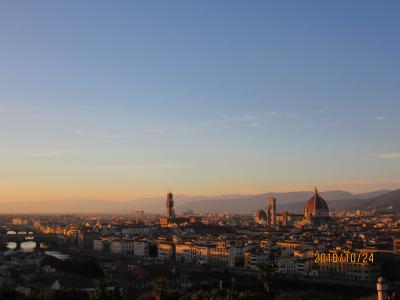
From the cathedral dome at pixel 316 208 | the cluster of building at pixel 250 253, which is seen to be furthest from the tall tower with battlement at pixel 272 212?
the cluster of building at pixel 250 253

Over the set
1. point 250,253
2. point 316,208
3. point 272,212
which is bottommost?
point 250,253

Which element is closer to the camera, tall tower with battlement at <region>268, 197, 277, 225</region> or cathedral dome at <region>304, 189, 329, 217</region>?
cathedral dome at <region>304, 189, 329, 217</region>

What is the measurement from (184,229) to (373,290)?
253 ft

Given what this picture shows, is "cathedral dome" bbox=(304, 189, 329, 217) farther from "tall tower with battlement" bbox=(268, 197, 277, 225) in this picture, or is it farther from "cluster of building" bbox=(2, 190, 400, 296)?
"cluster of building" bbox=(2, 190, 400, 296)

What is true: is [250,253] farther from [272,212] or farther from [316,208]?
[272,212]

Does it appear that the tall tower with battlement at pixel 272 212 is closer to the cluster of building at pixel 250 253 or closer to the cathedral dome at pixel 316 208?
the cathedral dome at pixel 316 208

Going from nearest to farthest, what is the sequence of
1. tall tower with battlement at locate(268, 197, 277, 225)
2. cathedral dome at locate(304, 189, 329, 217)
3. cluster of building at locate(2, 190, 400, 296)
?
1. cluster of building at locate(2, 190, 400, 296)
2. cathedral dome at locate(304, 189, 329, 217)
3. tall tower with battlement at locate(268, 197, 277, 225)

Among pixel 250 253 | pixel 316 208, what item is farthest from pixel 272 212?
pixel 250 253

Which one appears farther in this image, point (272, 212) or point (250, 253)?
point (272, 212)

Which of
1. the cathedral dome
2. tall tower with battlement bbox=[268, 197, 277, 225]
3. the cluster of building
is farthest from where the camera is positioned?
tall tower with battlement bbox=[268, 197, 277, 225]

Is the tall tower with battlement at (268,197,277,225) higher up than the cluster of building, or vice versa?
the tall tower with battlement at (268,197,277,225)

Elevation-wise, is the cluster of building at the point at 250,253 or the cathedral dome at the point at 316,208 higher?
the cathedral dome at the point at 316,208

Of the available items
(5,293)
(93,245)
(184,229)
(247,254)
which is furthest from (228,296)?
(184,229)

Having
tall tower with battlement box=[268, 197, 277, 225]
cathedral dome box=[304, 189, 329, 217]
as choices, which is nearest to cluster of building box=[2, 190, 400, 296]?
cathedral dome box=[304, 189, 329, 217]
